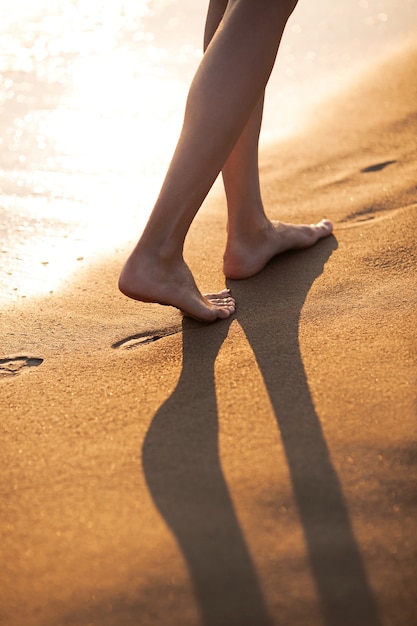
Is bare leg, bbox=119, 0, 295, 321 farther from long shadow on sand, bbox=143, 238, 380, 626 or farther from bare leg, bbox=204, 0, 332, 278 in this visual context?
bare leg, bbox=204, 0, 332, 278

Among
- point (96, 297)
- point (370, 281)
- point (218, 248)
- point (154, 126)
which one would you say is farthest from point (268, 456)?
point (154, 126)

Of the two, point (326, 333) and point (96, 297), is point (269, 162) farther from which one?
point (326, 333)

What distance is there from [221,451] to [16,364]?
1.99 ft

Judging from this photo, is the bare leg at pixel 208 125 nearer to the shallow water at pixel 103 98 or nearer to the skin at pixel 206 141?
the skin at pixel 206 141

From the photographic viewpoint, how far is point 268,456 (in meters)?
1.26

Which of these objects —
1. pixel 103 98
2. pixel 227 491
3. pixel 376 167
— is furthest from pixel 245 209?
pixel 103 98

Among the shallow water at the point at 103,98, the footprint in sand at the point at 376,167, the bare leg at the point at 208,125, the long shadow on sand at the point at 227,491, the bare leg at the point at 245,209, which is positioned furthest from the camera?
the footprint in sand at the point at 376,167

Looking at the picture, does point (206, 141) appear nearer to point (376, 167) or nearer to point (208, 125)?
point (208, 125)

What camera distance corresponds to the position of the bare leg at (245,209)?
1972mm

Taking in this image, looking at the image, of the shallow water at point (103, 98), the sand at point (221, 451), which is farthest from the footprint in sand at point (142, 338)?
the shallow water at point (103, 98)

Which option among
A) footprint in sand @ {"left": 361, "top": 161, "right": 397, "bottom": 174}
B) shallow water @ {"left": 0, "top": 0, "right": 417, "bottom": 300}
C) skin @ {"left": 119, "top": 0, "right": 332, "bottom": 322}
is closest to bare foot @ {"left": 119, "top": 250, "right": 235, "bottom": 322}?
skin @ {"left": 119, "top": 0, "right": 332, "bottom": 322}

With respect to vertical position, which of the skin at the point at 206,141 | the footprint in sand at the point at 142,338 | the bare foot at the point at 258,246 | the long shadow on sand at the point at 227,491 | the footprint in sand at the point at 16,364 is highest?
the skin at the point at 206,141

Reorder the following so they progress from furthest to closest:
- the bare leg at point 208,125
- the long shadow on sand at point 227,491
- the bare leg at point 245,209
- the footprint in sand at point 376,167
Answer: the footprint in sand at point 376,167 → the bare leg at point 245,209 → the bare leg at point 208,125 → the long shadow on sand at point 227,491

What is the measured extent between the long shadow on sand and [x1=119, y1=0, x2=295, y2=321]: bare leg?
0.64ft
